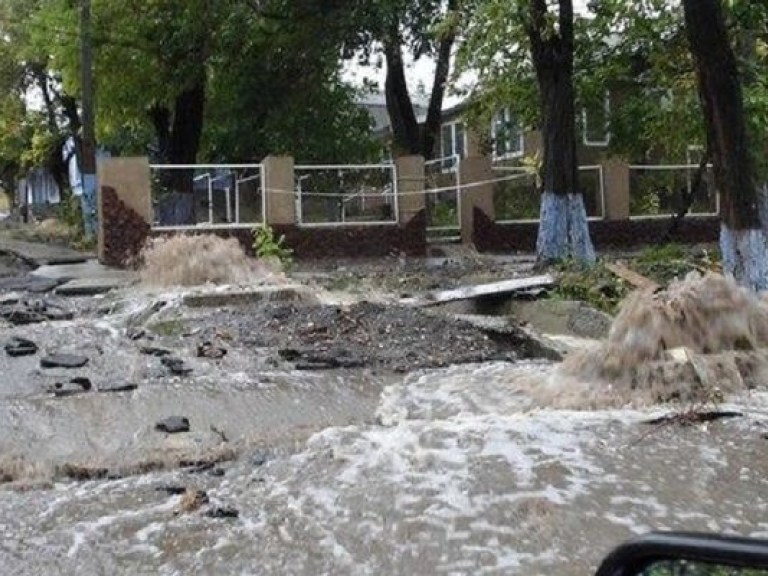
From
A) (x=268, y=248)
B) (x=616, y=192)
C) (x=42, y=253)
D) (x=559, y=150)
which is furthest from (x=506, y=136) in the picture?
(x=42, y=253)

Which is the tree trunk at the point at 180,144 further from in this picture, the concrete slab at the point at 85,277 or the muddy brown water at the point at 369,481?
the muddy brown water at the point at 369,481

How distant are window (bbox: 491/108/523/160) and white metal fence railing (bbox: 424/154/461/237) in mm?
1195

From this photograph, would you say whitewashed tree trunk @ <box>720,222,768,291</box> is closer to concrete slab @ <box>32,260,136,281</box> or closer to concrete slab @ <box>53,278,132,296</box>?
concrete slab @ <box>53,278,132,296</box>

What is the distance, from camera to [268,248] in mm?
15742

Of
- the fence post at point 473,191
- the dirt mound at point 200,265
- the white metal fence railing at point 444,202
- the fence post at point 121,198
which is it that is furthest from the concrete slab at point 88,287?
the fence post at point 473,191

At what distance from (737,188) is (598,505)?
529 centimetres

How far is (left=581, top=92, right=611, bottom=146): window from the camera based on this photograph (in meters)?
17.2

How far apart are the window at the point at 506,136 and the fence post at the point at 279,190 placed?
→ 164 inches

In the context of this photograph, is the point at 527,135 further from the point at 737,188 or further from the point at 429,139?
the point at 737,188

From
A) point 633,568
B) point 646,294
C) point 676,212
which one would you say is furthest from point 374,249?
point 633,568

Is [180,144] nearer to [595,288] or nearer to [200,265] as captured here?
[200,265]

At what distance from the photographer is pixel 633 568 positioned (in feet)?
5.44

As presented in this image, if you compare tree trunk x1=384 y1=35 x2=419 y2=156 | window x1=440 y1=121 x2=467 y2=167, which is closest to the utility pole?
tree trunk x1=384 y1=35 x2=419 y2=156

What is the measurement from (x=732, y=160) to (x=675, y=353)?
2942 mm
